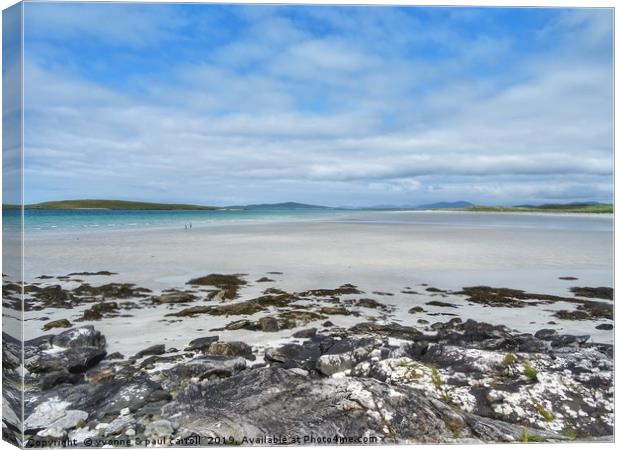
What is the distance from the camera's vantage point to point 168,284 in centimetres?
751

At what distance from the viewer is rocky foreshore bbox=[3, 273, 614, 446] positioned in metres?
3.73

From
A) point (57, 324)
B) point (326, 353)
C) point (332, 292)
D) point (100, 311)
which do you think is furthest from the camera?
point (332, 292)

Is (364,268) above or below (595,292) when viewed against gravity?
below

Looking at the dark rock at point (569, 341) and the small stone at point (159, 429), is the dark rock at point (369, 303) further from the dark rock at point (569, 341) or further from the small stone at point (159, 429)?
the small stone at point (159, 429)

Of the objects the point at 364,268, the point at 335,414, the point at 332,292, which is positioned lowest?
the point at 335,414

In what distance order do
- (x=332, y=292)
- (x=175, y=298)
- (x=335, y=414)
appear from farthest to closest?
1. (x=332, y=292)
2. (x=175, y=298)
3. (x=335, y=414)

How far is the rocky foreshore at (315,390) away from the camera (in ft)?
12.2

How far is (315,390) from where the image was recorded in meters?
3.82

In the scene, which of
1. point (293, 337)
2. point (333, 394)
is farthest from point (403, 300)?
point (333, 394)

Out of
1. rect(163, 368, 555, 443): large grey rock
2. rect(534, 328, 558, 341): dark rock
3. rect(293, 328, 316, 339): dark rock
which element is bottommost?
rect(163, 368, 555, 443): large grey rock

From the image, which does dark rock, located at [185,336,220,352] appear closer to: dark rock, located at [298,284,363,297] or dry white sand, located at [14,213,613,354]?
dry white sand, located at [14,213,613,354]

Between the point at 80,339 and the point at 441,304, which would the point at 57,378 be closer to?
the point at 80,339

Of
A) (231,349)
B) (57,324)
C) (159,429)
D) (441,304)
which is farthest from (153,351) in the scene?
(441,304)

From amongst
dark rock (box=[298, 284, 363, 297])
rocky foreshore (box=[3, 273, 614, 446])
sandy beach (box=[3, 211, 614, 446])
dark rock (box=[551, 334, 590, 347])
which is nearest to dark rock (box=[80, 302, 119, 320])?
sandy beach (box=[3, 211, 614, 446])
